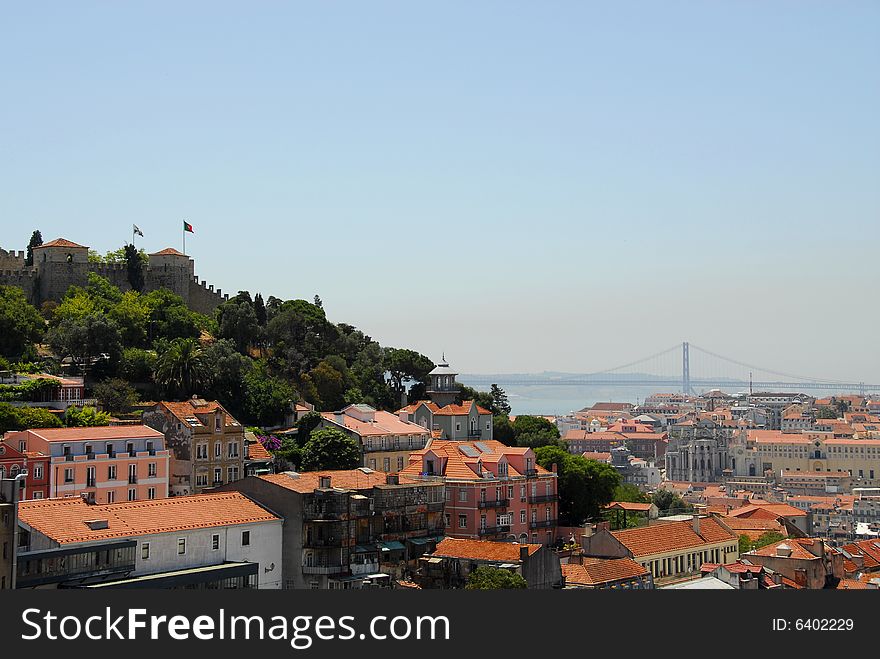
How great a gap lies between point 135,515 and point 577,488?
22342 millimetres

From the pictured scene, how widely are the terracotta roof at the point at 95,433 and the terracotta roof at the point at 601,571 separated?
1703cm

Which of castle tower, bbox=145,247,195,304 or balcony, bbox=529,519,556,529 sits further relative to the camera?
castle tower, bbox=145,247,195,304

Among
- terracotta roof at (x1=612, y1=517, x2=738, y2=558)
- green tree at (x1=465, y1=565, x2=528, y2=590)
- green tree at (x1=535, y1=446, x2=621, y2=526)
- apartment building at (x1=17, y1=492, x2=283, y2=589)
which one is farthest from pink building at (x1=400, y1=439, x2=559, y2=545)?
apartment building at (x1=17, y1=492, x2=283, y2=589)

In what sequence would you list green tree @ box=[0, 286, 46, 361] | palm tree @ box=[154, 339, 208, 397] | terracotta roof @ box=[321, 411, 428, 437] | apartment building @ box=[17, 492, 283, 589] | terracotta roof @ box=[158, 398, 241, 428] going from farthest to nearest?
green tree @ box=[0, 286, 46, 361], palm tree @ box=[154, 339, 208, 397], terracotta roof @ box=[321, 411, 428, 437], terracotta roof @ box=[158, 398, 241, 428], apartment building @ box=[17, 492, 283, 589]

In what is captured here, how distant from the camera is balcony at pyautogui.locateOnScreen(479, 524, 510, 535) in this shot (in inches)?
1855

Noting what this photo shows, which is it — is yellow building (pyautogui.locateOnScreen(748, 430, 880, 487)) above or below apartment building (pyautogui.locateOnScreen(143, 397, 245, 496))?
below

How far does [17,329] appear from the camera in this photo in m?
60.9

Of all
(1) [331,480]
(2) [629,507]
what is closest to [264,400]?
(1) [331,480]

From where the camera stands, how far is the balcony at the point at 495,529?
1855 inches

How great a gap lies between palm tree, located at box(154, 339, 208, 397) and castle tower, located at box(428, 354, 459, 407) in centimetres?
1477

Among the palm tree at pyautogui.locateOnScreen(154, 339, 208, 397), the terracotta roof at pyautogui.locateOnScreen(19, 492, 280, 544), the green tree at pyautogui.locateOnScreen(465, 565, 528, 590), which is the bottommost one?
the green tree at pyautogui.locateOnScreen(465, 565, 528, 590)

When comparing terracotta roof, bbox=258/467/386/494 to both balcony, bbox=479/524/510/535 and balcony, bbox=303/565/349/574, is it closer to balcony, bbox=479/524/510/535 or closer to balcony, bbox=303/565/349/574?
balcony, bbox=303/565/349/574

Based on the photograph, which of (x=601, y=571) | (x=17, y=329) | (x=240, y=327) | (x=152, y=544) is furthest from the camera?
(x=240, y=327)

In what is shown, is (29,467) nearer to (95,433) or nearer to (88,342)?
(95,433)
